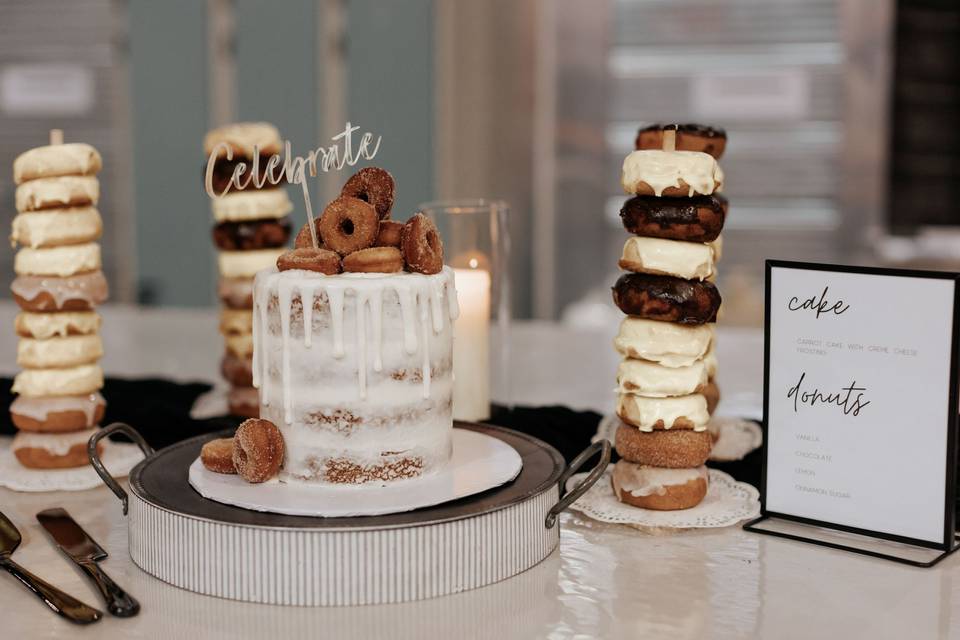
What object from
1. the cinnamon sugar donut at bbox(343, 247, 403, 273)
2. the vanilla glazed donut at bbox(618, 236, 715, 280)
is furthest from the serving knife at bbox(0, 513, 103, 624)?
the vanilla glazed donut at bbox(618, 236, 715, 280)

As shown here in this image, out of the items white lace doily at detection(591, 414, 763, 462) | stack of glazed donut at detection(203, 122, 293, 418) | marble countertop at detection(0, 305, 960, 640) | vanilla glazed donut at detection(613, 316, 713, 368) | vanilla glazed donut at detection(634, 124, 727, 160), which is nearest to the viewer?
marble countertop at detection(0, 305, 960, 640)

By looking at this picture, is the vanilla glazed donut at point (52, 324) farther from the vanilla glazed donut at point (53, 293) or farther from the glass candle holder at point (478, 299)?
the glass candle holder at point (478, 299)

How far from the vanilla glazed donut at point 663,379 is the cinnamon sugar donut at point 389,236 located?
26cm

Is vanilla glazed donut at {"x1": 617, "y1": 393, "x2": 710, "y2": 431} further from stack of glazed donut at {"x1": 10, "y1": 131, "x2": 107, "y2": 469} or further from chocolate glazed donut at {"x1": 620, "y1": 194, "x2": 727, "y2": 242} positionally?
stack of glazed donut at {"x1": 10, "y1": 131, "x2": 107, "y2": 469}

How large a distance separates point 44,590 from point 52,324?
1.39 ft

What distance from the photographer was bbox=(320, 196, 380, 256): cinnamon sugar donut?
1092 mm

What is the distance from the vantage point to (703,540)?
112 centimetres

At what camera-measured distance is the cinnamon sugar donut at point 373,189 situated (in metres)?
1.15

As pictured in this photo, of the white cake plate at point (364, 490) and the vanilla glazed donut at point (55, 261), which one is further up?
the vanilla glazed donut at point (55, 261)

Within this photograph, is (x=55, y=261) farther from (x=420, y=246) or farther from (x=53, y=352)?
(x=420, y=246)

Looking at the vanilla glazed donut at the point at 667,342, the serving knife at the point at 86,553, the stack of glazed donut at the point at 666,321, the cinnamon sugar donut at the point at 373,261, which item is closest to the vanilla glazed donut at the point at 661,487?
the stack of glazed donut at the point at 666,321

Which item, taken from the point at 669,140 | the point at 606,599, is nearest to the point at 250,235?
the point at 669,140

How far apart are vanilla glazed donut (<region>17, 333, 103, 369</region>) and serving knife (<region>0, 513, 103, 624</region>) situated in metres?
0.26

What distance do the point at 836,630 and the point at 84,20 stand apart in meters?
4.18
